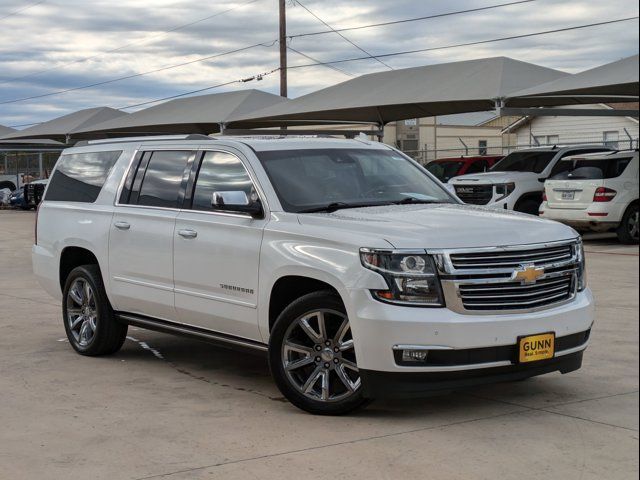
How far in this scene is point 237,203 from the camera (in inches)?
249

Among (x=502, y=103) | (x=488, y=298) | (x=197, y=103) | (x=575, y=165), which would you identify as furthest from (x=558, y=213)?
(x=197, y=103)

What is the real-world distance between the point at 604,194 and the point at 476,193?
10.9 feet

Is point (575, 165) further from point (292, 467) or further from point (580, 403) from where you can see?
point (292, 467)

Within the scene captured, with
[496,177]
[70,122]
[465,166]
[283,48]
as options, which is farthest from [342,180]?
[70,122]

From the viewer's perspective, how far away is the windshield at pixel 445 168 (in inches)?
950

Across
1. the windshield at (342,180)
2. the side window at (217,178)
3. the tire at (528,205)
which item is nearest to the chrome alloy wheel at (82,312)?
the side window at (217,178)

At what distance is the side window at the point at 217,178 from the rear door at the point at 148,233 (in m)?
0.18

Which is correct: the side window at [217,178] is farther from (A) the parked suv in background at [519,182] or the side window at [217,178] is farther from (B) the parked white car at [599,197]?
(A) the parked suv in background at [519,182]

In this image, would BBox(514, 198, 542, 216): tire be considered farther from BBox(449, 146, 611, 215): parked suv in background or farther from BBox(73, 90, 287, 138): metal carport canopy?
BBox(73, 90, 287, 138): metal carport canopy

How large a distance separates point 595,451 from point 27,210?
38.1 metres

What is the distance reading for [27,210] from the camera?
4038cm

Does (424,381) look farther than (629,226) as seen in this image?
No

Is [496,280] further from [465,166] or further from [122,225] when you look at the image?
[465,166]

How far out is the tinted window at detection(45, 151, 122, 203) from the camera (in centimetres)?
816
